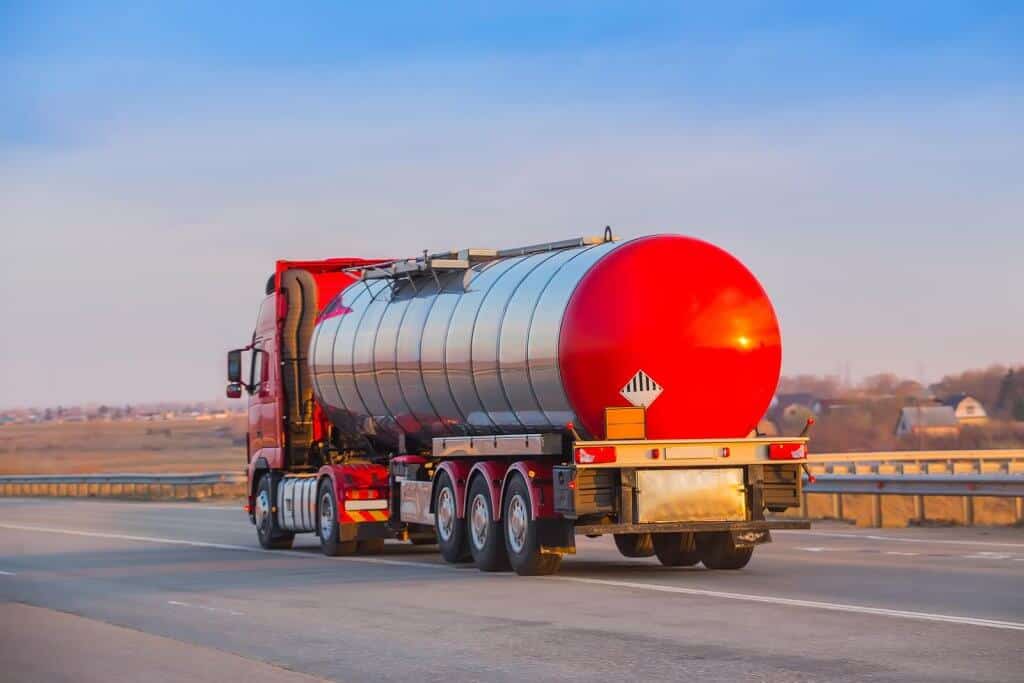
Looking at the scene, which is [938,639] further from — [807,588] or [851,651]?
[807,588]

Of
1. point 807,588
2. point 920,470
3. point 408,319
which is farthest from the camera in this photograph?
point 920,470

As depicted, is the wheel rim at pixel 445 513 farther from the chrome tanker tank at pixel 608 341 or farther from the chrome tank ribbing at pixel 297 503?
the chrome tank ribbing at pixel 297 503

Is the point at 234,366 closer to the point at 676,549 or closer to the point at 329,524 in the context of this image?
the point at 329,524

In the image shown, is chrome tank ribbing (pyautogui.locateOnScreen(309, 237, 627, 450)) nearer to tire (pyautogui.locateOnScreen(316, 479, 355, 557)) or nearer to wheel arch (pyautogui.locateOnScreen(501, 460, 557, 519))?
wheel arch (pyautogui.locateOnScreen(501, 460, 557, 519))

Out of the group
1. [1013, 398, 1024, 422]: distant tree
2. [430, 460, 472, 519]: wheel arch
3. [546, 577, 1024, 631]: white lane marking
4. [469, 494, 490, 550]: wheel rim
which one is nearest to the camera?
[546, 577, 1024, 631]: white lane marking

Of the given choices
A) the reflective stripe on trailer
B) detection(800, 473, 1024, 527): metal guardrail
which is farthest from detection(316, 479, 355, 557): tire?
detection(800, 473, 1024, 527): metal guardrail

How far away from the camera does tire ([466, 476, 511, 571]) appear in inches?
769

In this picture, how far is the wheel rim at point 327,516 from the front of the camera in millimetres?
24000

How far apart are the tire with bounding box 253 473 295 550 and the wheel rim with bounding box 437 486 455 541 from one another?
16.8 feet

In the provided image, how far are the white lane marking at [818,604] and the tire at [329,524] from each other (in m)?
5.71

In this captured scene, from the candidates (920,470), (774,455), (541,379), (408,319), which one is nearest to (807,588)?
(774,455)

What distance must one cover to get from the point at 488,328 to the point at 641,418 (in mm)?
2339

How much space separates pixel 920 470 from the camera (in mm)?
42719

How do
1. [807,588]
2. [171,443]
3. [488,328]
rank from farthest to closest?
[171,443], [488,328], [807,588]
